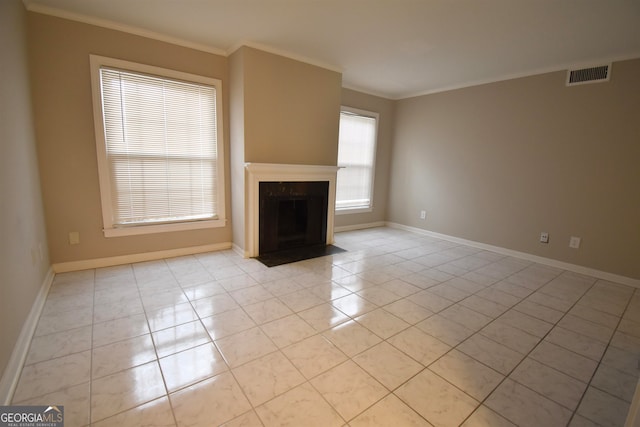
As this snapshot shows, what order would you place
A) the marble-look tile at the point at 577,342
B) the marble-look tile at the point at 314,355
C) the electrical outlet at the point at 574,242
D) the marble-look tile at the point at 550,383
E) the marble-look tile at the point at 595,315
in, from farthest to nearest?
the electrical outlet at the point at 574,242 < the marble-look tile at the point at 595,315 < the marble-look tile at the point at 577,342 < the marble-look tile at the point at 314,355 < the marble-look tile at the point at 550,383

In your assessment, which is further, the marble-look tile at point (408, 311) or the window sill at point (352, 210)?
the window sill at point (352, 210)

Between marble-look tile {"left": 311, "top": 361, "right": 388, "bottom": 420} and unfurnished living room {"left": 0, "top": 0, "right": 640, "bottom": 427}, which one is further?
unfurnished living room {"left": 0, "top": 0, "right": 640, "bottom": 427}

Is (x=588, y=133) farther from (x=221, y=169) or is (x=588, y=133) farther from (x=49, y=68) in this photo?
(x=49, y=68)

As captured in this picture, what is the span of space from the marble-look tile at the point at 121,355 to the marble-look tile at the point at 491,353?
200cm

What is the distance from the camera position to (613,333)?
2.09m

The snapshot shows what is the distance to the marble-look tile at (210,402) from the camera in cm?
129

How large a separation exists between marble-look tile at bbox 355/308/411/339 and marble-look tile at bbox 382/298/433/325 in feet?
0.19

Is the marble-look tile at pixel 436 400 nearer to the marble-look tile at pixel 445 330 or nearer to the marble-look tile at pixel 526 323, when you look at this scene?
the marble-look tile at pixel 445 330

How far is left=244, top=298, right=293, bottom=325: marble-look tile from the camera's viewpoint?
2125mm

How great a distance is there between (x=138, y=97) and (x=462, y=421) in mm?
3744

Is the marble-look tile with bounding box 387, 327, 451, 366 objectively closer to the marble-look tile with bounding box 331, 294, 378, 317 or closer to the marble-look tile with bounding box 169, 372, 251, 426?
the marble-look tile with bounding box 331, 294, 378, 317

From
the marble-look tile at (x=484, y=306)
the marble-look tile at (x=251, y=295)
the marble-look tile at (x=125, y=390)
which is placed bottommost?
the marble-look tile at (x=125, y=390)

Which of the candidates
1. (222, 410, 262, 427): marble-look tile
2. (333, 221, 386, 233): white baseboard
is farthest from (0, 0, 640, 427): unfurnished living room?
(333, 221, 386, 233): white baseboard

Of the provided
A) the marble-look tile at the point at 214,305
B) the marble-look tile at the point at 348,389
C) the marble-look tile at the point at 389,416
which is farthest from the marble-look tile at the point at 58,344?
the marble-look tile at the point at 389,416
